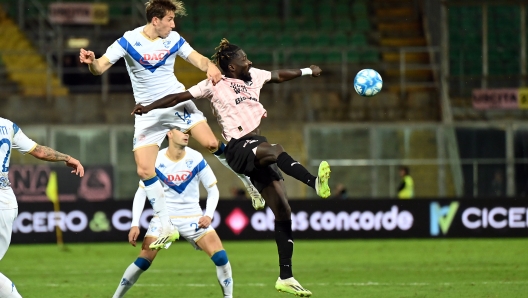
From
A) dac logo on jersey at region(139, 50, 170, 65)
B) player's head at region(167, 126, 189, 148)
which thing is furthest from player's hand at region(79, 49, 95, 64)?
player's head at region(167, 126, 189, 148)

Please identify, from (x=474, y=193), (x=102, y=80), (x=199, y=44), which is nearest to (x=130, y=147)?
(x=102, y=80)

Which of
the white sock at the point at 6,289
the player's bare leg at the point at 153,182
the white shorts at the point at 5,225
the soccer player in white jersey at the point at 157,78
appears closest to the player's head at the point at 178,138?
the soccer player in white jersey at the point at 157,78

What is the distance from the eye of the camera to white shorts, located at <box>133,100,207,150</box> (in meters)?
9.62

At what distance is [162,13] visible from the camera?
931 cm

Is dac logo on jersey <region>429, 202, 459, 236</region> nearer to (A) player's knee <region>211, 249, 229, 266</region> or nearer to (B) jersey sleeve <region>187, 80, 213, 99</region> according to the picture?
(A) player's knee <region>211, 249, 229, 266</region>

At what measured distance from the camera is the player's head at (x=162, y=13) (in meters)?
9.28

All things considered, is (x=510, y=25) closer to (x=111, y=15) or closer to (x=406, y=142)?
Answer: (x=406, y=142)

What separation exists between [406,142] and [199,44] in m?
6.21

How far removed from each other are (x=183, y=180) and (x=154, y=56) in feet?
5.67

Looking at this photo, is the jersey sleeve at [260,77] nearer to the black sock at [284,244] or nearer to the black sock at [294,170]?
the black sock at [294,170]

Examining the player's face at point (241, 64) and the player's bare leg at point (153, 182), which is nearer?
the player's face at point (241, 64)

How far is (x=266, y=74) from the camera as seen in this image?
31.5ft

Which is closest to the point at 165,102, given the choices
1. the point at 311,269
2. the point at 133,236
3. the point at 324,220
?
the point at 133,236

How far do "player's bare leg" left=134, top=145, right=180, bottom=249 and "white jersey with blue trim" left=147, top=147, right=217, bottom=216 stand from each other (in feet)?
2.21
